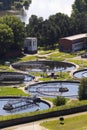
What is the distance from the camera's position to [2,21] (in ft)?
409

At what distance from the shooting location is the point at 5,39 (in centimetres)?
11769

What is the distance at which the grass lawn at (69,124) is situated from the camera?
217 feet

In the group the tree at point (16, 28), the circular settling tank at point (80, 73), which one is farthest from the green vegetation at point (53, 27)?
the circular settling tank at point (80, 73)

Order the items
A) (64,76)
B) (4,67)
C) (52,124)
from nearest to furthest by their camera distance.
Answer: (52,124)
(64,76)
(4,67)

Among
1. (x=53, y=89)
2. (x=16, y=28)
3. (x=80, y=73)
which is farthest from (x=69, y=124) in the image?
(x=16, y=28)

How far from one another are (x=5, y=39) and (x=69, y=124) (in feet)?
174

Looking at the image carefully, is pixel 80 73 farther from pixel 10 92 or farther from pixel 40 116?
pixel 40 116

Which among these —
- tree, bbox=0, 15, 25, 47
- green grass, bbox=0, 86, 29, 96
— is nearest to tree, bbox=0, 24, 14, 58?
tree, bbox=0, 15, 25, 47

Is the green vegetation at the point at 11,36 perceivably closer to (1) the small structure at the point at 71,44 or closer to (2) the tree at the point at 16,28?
(2) the tree at the point at 16,28

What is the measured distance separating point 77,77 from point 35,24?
43.3m

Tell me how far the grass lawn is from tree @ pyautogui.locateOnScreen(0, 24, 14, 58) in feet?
161

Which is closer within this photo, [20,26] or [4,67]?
[4,67]

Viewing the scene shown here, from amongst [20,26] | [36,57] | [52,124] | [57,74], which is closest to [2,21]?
[20,26]

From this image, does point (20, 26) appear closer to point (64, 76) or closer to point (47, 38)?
point (47, 38)
